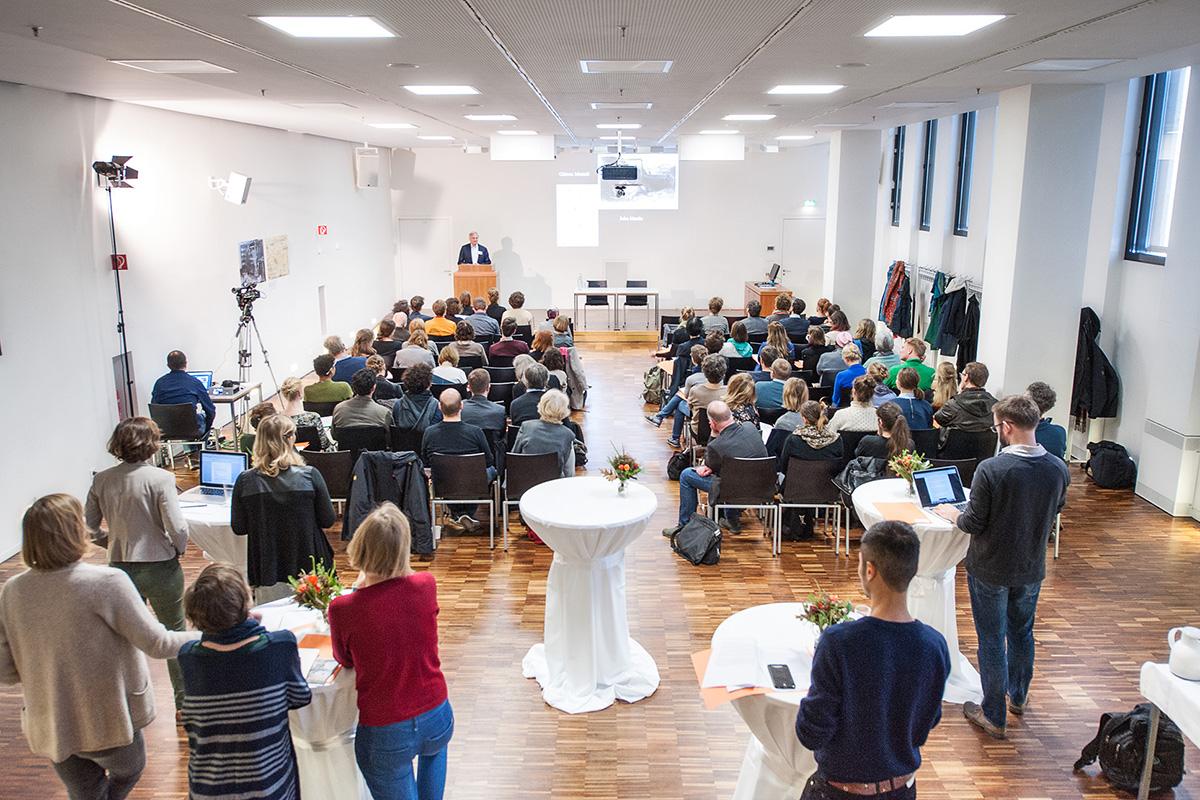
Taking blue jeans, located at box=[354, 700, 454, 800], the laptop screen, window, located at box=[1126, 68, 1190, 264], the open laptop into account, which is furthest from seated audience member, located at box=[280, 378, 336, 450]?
window, located at box=[1126, 68, 1190, 264]

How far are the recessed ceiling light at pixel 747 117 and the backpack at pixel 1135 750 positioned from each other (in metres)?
7.86

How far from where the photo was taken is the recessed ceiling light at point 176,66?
5.69 metres

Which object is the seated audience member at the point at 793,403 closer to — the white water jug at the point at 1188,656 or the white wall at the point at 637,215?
the white water jug at the point at 1188,656

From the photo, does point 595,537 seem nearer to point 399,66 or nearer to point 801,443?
point 801,443

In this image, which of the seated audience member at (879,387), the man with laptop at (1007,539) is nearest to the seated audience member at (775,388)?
the seated audience member at (879,387)

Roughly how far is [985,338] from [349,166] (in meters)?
11.4

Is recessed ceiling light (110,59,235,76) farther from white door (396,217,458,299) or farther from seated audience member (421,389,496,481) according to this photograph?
white door (396,217,458,299)

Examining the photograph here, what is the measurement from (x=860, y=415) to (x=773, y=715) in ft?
13.6

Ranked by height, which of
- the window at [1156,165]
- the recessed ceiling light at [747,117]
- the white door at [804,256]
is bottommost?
the white door at [804,256]

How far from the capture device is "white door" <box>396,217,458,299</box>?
19.4 meters

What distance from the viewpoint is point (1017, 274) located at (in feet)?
27.5

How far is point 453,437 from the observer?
685cm

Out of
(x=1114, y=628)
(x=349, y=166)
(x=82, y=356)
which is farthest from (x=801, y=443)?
(x=349, y=166)

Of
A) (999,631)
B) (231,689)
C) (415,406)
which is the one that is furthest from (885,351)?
(231,689)
